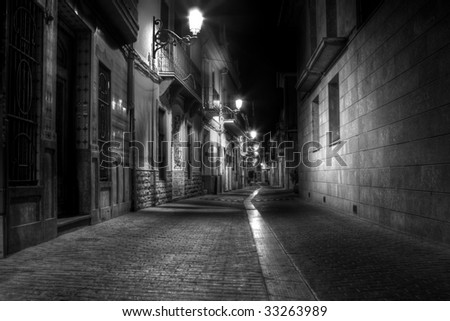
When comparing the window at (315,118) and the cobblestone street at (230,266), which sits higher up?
the window at (315,118)

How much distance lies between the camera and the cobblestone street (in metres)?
3.44

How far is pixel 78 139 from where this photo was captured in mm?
8336

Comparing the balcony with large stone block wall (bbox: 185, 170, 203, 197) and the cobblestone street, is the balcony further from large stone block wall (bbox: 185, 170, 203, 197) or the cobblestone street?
large stone block wall (bbox: 185, 170, 203, 197)

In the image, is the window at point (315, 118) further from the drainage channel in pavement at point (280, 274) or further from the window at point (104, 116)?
the drainage channel in pavement at point (280, 274)

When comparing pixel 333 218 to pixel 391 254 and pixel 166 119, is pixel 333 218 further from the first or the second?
pixel 166 119

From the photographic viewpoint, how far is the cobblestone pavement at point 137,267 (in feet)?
11.4

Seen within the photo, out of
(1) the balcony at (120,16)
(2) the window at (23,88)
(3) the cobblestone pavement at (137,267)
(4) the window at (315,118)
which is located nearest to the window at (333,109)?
(4) the window at (315,118)

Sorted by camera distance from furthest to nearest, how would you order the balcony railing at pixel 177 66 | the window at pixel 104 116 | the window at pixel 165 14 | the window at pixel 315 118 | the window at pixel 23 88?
the window at pixel 315 118 → the window at pixel 165 14 → the balcony railing at pixel 177 66 → the window at pixel 104 116 → the window at pixel 23 88

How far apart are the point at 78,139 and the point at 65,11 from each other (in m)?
2.48

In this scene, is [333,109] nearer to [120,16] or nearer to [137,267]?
[120,16]

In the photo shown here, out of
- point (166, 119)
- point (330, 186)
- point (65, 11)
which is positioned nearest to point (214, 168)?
point (166, 119)

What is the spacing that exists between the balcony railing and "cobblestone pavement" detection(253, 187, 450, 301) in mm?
8669

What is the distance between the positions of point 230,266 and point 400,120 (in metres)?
4.12

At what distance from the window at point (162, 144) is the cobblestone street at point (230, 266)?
7.77m
